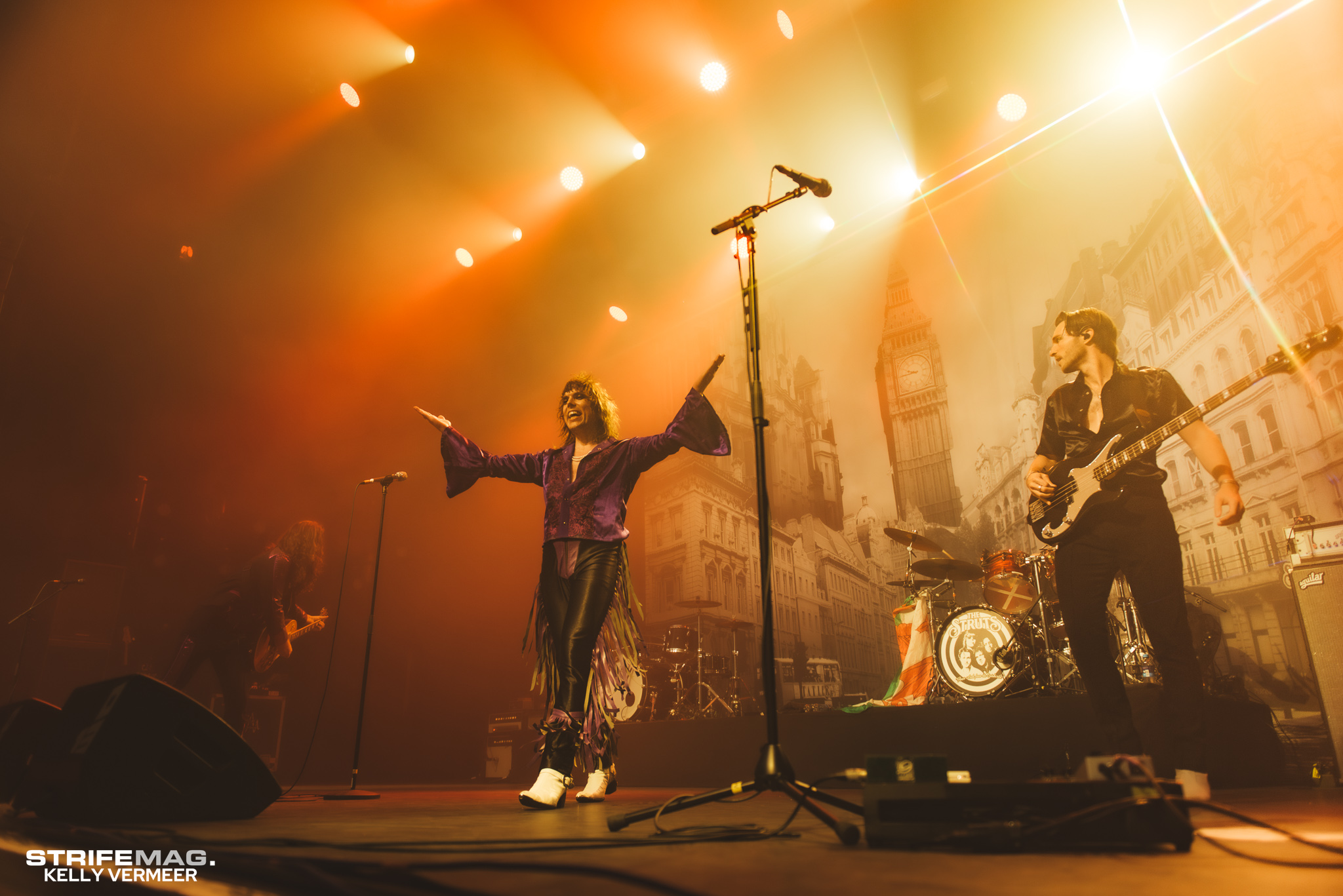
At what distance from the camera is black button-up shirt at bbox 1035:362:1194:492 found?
118 inches

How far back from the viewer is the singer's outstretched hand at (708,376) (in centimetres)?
235

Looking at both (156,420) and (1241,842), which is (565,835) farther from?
(156,420)

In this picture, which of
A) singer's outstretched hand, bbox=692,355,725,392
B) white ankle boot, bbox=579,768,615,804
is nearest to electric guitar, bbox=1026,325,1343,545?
singer's outstretched hand, bbox=692,355,725,392

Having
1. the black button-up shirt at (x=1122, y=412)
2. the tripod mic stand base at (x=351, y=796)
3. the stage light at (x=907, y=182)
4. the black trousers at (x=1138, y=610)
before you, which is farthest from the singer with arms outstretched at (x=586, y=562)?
the stage light at (x=907, y=182)

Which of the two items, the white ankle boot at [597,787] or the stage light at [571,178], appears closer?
the white ankle boot at [597,787]

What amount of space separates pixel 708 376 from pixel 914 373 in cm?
308

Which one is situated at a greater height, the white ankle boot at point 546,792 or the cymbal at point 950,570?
the cymbal at point 950,570

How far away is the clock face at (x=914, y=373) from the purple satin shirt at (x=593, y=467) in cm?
283

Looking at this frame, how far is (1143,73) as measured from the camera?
13.6 ft

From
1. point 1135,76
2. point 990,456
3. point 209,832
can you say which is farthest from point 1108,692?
point 1135,76

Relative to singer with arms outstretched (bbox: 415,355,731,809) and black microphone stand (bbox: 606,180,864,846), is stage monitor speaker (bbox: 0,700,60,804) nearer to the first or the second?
singer with arms outstretched (bbox: 415,355,731,809)

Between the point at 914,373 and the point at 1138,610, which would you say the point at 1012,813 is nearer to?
the point at 1138,610

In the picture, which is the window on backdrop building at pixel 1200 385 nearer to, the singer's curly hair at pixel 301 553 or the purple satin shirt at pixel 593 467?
the purple satin shirt at pixel 593 467

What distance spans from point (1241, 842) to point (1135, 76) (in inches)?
178
